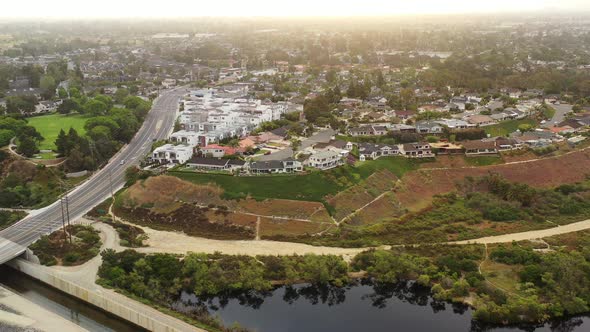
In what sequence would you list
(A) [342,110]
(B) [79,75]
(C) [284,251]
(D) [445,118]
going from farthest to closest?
(B) [79,75] < (A) [342,110] < (D) [445,118] < (C) [284,251]

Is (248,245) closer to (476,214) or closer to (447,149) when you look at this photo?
(476,214)

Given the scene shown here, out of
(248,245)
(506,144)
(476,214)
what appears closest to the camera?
(248,245)

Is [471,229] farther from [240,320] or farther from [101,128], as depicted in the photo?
[101,128]

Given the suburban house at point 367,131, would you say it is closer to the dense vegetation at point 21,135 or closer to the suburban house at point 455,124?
the suburban house at point 455,124

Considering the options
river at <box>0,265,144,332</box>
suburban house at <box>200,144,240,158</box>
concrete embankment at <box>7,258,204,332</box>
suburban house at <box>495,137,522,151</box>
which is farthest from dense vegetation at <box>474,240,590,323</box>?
suburban house at <box>200,144,240,158</box>

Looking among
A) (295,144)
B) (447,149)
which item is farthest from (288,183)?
(447,149)

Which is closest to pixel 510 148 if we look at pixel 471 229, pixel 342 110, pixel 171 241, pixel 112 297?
pixel 471 229
